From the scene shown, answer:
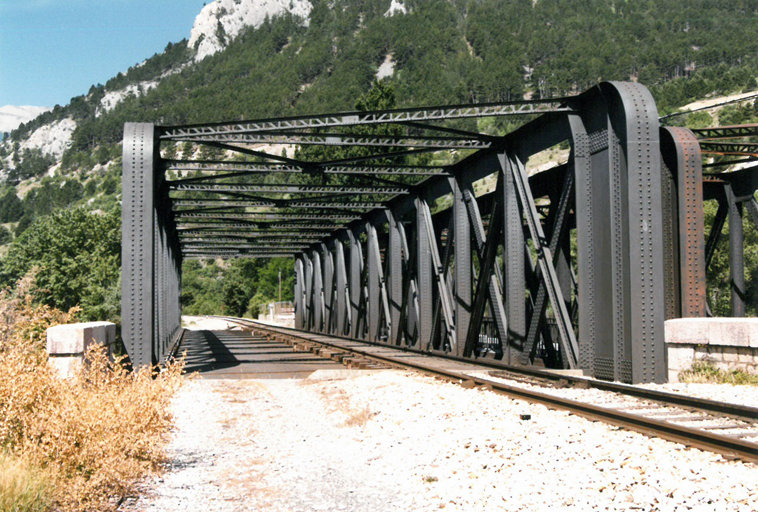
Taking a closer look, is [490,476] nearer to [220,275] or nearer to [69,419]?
[69,419]

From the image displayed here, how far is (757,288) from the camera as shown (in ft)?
101

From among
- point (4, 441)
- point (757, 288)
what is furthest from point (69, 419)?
point (757, 288)

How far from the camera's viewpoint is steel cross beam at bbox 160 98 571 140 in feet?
52.9

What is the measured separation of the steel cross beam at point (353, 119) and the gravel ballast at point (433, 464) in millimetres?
7140

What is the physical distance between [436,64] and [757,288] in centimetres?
17478

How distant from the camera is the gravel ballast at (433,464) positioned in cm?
596

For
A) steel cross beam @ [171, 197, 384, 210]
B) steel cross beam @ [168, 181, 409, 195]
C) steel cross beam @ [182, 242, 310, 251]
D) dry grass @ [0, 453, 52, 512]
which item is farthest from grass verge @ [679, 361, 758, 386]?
steel cross beam @ [182, 242, 310, 251]

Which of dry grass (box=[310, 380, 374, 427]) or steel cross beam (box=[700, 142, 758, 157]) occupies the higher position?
steel cross beam (box=[700, 142, 758, 157])

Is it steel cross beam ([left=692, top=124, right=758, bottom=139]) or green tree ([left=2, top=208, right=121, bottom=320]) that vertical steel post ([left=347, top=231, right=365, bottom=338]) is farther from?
green tree ([left=2, top=208, right=121, bottom=320])

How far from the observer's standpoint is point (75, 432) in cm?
641

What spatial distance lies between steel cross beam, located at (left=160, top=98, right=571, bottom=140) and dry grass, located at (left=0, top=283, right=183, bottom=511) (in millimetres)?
9879

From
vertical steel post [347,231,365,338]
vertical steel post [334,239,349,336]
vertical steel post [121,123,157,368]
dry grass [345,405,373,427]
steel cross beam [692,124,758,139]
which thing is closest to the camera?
dry grass [345,405,373,427]

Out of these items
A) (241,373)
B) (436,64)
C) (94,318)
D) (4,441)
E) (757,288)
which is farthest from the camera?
(436,64)

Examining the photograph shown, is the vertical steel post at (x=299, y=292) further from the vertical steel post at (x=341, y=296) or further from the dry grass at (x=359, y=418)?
the dry grass at (x=359, y=418)
